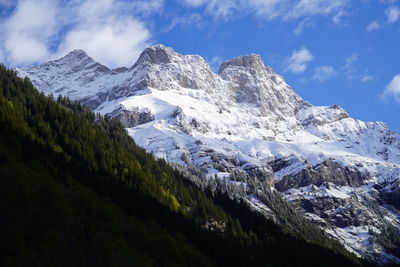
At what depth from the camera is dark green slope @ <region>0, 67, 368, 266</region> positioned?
70.7 metres

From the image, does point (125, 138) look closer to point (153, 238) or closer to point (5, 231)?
point (153, 238)

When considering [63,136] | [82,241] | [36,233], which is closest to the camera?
[36,233]

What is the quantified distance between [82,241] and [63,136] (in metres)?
63.1

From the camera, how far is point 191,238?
373ft

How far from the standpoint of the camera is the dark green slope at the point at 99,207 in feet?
232

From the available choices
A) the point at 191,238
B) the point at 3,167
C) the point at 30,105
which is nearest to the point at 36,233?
the point at 3,167

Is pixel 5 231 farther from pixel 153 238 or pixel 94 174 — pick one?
pixel 94 174

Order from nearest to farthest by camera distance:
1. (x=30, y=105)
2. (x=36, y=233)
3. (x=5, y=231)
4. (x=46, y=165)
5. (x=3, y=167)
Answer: (x=5, y=231) → (x=36, y=233) → (x=3, y=167) → (x=46, y=165) → (x=30, y=105)

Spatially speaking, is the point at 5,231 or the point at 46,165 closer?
the point at 5,231

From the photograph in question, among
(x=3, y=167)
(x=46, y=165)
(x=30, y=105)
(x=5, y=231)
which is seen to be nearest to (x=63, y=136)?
(x=30, y=105)

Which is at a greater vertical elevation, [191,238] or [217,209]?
[217,209]

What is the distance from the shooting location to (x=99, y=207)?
308 feet

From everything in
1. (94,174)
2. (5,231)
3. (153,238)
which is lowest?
(5,231)

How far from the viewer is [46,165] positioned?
108 metres
